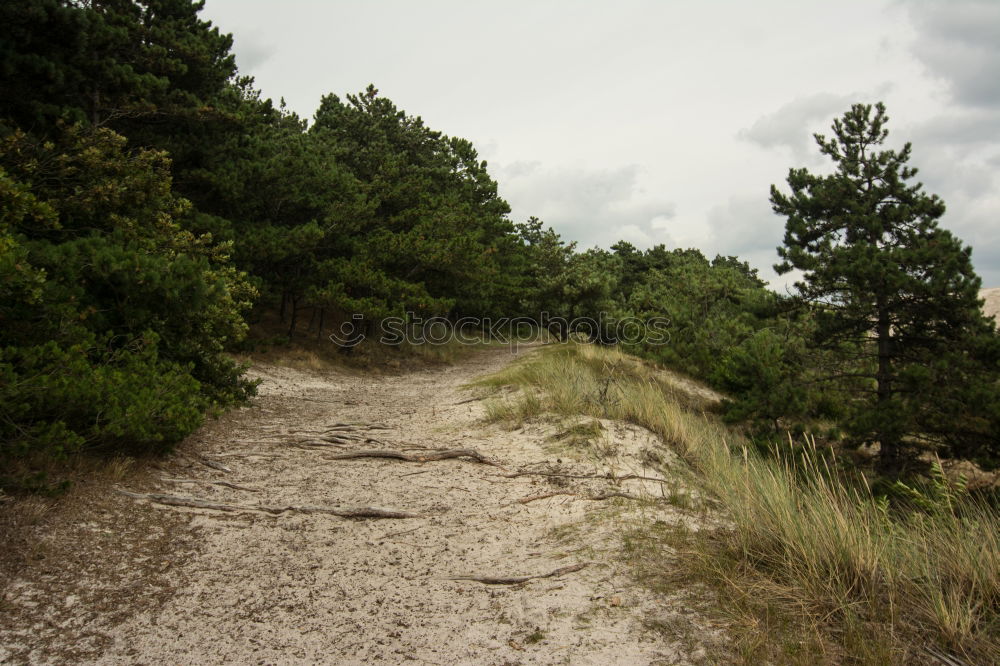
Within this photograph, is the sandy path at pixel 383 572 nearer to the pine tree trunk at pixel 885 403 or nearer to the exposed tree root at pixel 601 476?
the exposed tree root at pixel 601 476


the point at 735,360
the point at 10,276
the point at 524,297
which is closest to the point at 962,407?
the point at 735,360

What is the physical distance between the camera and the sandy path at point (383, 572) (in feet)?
9.39

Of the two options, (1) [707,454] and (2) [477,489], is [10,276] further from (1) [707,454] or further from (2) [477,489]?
(1) [707,454]

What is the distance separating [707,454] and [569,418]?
1.79 meters

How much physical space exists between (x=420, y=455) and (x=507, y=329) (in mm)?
22326

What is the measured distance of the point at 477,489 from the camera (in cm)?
558

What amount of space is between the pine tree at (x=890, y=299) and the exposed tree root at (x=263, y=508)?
10018 millimetres

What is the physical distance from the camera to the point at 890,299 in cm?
1199

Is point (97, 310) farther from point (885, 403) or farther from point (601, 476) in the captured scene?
point (885, 403)

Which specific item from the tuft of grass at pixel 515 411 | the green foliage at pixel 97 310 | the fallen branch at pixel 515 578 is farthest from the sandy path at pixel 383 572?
the tuft of grass at pixel 515 411

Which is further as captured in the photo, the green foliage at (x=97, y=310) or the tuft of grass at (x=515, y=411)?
the tuft of grass at (x=515, y=411)

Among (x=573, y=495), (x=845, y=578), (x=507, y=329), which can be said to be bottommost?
(x=573, y=495)

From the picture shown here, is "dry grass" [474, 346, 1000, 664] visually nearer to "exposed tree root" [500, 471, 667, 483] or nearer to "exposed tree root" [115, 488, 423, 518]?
"exposed tree root" [500, 471, 667, 483]

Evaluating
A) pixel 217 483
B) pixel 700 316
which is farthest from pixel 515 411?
pixel 700 316
